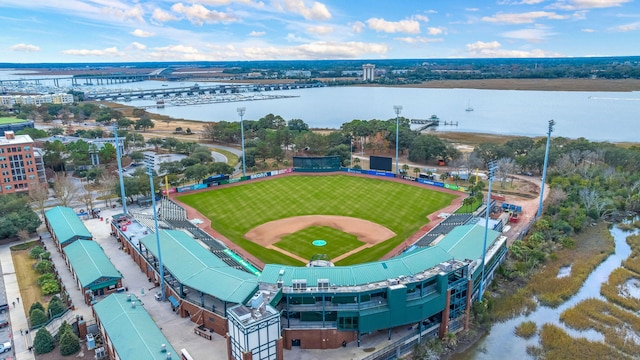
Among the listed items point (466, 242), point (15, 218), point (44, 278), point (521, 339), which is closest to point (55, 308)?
point (44, 278)

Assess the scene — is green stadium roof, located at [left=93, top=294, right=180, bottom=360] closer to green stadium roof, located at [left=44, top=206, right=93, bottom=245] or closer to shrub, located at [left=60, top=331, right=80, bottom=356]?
shrub, located at [left=60, top=331, right=80, bottom=356]

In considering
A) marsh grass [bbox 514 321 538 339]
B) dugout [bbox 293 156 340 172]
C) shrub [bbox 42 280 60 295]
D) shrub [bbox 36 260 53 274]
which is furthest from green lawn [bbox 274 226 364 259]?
dugout [bbox 293 156 340 172]

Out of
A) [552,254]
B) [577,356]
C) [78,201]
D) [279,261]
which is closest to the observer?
[577,356]

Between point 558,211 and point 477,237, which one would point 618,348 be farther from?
point 558,211

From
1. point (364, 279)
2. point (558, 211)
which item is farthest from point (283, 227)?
point (558, 211)

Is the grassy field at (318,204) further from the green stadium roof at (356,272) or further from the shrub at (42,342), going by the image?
the shrub at (42,342)
